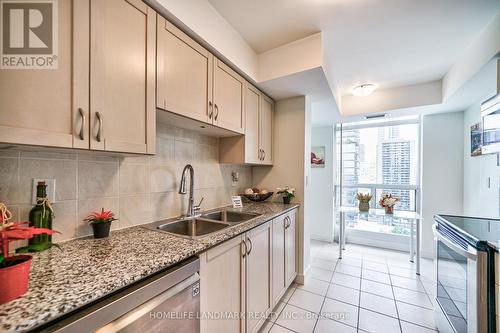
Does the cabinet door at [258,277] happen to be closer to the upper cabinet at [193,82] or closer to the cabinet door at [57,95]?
the upper cabinet at [193,82]

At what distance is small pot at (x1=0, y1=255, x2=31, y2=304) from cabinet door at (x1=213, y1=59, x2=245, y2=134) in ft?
4.14

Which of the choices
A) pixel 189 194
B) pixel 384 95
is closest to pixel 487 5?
pixel 384 95

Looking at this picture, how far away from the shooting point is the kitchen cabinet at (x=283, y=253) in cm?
181

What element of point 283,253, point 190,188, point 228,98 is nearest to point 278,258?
point 283,253

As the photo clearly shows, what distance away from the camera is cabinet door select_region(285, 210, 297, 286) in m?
2.06

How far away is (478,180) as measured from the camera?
2463 mm

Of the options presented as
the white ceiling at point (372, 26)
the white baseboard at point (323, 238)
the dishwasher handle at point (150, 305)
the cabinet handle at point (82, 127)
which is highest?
the white ceiling at point (372, 26)

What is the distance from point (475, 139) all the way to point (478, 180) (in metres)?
0.51

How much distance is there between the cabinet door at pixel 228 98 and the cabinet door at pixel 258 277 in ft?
3.06

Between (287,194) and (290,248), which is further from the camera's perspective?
(287,194)

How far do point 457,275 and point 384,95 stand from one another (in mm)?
2453

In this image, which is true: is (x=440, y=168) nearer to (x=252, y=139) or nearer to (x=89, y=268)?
(x=252, y=139)

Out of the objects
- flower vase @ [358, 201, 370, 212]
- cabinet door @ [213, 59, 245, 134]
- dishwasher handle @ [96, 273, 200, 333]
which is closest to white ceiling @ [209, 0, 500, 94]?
cabinet door @ [213, 59, 245, 134]

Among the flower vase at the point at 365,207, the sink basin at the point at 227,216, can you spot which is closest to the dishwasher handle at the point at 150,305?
the sink basin at the point at 227,216
